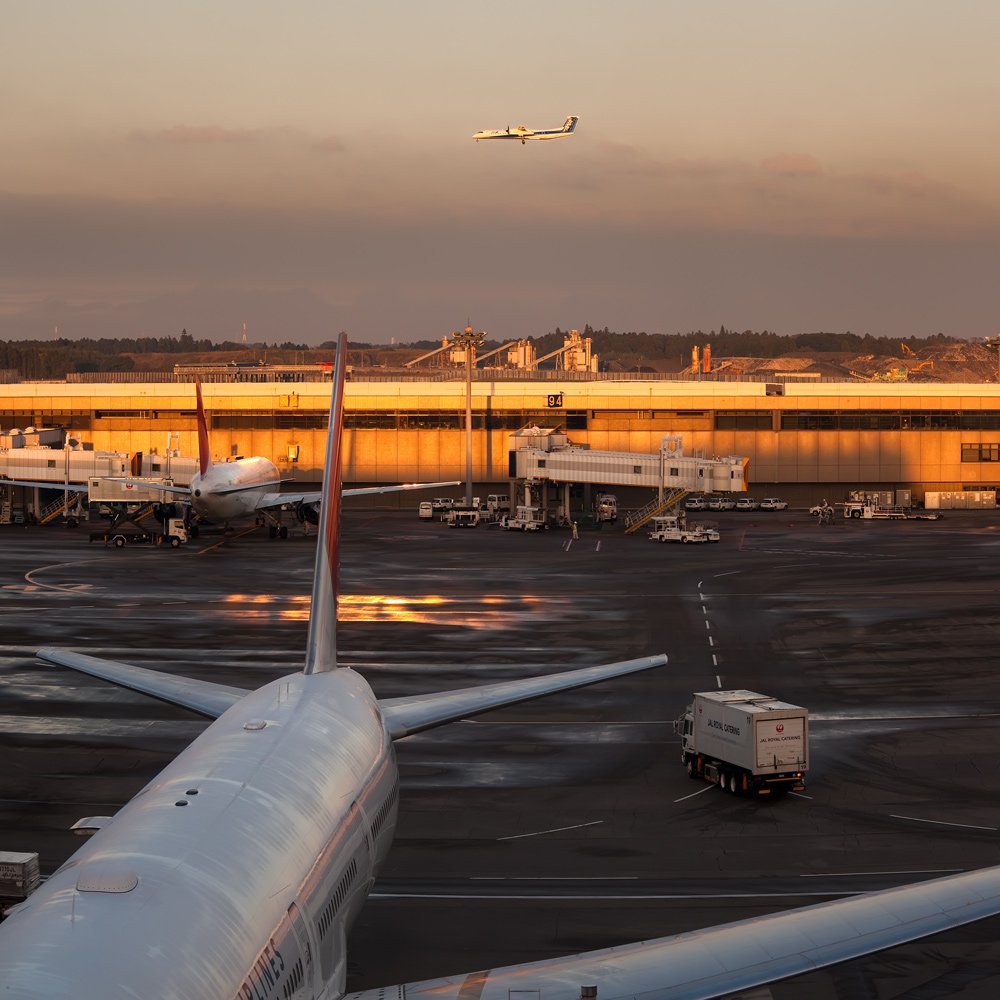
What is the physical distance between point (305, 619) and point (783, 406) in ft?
292

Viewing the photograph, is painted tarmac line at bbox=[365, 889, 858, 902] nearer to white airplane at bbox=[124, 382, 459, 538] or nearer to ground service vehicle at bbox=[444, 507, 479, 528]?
white airplane at bbox=[124, 382, 459, 538]

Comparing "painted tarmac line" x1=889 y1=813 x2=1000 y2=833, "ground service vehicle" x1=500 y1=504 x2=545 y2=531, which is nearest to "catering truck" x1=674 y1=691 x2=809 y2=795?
"painted tarmac line" x1=889 y1=813 x2=1000 y2=833

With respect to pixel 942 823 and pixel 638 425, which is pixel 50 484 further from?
pixel 942 823

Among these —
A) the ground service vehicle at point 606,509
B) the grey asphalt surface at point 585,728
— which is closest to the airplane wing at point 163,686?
the grey asphalt surface at point 585,728

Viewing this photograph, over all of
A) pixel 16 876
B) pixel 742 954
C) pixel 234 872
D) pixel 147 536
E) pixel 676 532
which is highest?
pixel 234 872

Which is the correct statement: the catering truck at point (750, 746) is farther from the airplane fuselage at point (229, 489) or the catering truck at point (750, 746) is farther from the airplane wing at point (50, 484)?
the airplane wing at point (50, 484)

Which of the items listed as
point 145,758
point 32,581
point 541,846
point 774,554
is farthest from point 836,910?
point 774,554

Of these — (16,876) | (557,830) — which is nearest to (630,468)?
(557,830)

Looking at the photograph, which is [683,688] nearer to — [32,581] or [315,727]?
[315,727]

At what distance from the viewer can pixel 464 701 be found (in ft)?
79.4

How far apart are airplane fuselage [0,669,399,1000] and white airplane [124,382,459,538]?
73354mm

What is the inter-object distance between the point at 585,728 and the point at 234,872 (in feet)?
93.3

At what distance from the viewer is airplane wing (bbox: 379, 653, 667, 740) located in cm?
2330

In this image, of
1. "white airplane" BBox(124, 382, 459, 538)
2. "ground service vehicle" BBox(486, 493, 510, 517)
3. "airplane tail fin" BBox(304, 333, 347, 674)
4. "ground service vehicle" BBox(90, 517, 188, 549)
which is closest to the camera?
"airplane tail fin" BBox(304, 333, 347, 674)
